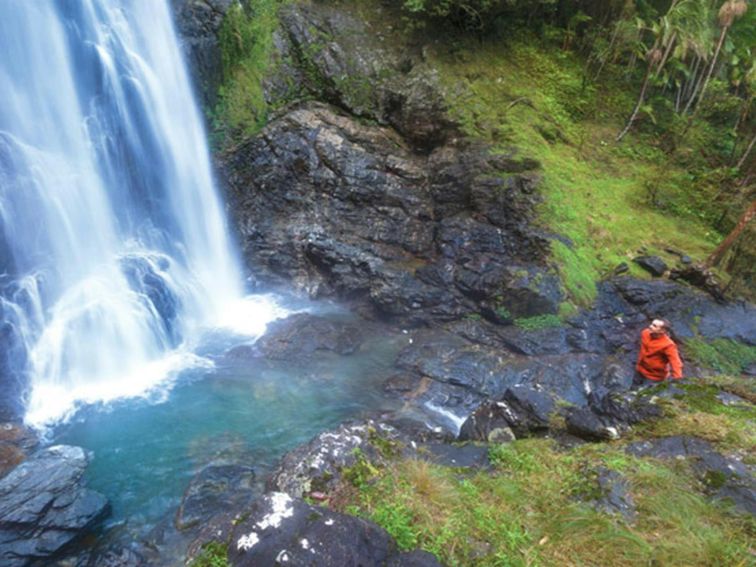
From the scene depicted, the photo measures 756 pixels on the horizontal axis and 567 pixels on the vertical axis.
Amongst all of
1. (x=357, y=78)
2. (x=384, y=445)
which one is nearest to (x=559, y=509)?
(x=384, y=445)

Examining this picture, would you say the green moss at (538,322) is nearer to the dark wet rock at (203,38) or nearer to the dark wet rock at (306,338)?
the dark wet rock at (306,338)

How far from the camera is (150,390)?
888 centimetres

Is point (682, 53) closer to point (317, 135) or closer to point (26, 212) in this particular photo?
point (317, 135)

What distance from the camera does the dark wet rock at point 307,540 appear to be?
276 centimetres

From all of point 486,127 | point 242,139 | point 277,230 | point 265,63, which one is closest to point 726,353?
point 486,127

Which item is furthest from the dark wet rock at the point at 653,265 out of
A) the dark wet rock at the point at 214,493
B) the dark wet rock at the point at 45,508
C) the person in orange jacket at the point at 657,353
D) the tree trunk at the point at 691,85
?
the dark wet rock at the point at 45,508

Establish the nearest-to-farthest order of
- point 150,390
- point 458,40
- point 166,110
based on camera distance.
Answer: point 150,390 < point 166,110 < point 458,40

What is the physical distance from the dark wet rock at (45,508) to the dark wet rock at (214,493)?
1.10 m

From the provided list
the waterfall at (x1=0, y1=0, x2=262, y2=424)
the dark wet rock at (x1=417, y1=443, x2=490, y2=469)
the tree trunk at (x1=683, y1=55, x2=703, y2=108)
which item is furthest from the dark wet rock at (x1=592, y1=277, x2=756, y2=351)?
the waterfall at (x1=0, y1=0, x2=262, y2=424)

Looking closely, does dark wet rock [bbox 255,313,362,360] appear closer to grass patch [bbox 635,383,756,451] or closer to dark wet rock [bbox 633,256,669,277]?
grass patch [bbox 635,383,756,451]

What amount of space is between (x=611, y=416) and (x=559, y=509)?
205 centimetres

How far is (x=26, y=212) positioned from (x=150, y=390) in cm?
461

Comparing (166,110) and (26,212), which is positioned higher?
(166,110)

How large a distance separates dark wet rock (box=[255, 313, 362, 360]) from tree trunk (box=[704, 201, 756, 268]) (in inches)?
341
